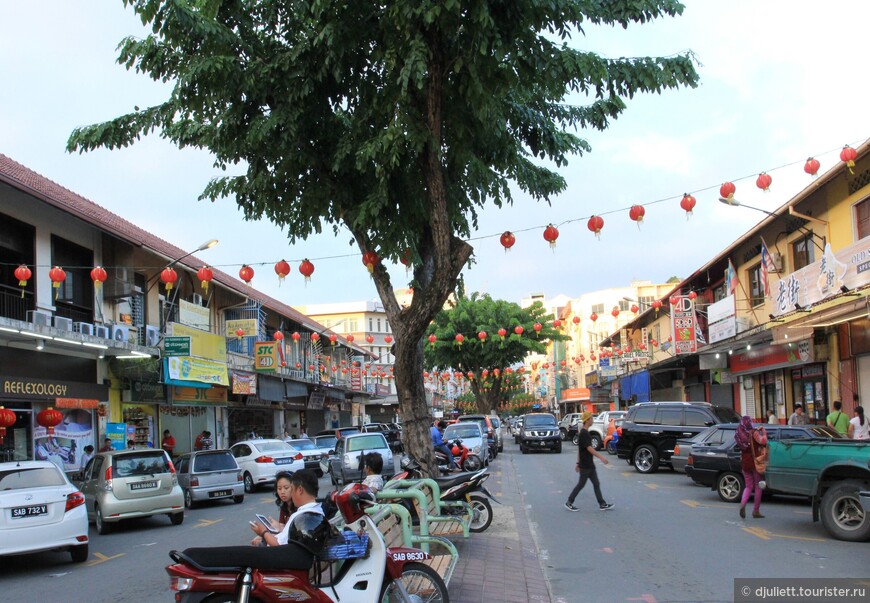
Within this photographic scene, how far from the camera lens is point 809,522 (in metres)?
11.9

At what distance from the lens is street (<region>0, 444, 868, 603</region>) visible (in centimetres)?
828

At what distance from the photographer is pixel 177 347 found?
23719 mm

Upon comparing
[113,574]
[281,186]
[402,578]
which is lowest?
[113,574]

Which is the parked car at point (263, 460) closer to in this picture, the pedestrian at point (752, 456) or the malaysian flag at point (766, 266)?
the pedestrian at point (752, 456)

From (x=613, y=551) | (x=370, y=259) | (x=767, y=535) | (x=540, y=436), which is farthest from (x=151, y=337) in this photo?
(x=767, y=535)

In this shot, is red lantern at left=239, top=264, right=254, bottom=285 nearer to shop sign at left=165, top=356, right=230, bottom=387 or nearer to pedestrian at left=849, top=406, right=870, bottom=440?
shop sign at left=165, top=356, right=230, bottom=387

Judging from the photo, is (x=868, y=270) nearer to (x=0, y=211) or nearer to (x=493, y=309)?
(x=0, y=211)

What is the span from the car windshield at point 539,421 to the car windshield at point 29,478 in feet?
84.1

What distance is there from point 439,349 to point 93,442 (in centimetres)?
2753

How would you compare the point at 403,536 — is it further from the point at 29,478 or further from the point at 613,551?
the point at 29,478

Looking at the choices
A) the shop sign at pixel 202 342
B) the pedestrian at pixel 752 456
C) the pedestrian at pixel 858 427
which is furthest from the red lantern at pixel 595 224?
the shop sign at pixel 202 342

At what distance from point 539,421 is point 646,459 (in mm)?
12935

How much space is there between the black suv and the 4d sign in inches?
626

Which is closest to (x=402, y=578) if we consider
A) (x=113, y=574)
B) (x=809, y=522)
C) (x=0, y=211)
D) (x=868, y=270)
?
(x=113, y=574)
